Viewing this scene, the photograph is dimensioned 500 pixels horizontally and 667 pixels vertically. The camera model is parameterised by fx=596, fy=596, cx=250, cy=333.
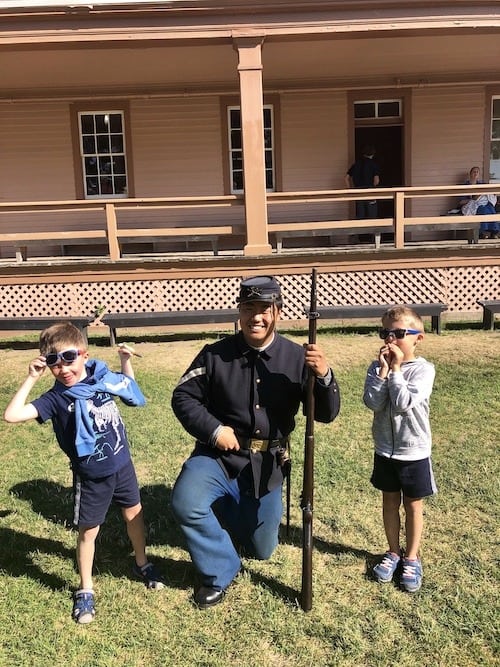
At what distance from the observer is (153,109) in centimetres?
1166

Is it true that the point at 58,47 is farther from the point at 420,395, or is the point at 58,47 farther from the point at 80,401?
the point at 420,395

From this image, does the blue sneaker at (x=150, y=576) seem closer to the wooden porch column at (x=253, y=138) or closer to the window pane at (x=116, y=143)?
the wooden porch column at (x=253, y=138)

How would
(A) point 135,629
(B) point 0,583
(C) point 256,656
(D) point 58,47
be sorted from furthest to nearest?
(D) point 58,47, (B) point 0,583, (A) point 135,629, (C) point 256,656

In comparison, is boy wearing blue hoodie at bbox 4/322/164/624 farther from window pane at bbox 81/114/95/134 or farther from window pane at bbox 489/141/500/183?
window pane at bbox 489/141/500/183

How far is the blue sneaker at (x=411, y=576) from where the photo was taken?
119 inches

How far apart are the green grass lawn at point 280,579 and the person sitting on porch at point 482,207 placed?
6.69 meters

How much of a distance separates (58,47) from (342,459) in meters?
7.35

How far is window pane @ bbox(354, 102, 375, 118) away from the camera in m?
12.1

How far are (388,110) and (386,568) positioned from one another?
10.9 m

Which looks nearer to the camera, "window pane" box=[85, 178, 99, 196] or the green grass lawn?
the green grass lawn

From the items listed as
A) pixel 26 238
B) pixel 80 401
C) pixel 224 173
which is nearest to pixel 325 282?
pixel 224 173

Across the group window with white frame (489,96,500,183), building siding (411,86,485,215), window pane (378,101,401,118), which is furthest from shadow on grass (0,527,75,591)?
window with white frame (489,96,500,183)

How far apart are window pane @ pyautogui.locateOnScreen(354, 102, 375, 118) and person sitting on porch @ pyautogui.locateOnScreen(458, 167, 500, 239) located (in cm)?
234

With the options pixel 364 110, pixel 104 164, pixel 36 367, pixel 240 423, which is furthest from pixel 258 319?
pixel 364 110
